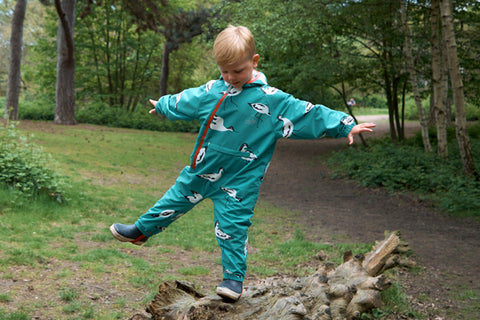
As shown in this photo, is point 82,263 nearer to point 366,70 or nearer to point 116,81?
point 366,70

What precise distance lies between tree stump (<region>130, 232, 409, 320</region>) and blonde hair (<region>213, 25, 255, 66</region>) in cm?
176

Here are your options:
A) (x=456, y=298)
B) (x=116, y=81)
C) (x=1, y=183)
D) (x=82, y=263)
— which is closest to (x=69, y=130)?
(x=116, y=81)

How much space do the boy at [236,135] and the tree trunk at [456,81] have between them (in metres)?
8.52

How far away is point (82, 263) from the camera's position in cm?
568

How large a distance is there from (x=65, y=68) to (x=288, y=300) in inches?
781

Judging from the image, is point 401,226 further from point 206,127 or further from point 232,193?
point 206,127

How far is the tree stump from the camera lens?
337 centimetres

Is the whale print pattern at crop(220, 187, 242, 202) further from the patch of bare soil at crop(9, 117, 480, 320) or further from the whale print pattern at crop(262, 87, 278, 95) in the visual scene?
the patch of bare soil at crop(9, 117, 480, 320)

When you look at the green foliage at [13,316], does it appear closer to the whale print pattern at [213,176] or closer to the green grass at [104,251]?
the green grass at [104,251]

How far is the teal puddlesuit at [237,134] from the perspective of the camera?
3.04m

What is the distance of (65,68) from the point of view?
20.7 meters

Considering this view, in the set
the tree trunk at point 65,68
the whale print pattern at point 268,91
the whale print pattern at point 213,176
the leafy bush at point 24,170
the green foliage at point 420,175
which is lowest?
the green foliage at point 420,175

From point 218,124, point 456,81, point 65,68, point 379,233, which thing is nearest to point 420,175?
point 456,81

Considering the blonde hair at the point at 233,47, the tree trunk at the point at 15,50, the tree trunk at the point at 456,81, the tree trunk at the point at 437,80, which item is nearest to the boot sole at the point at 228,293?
the blonde hair at the point at 233,47
